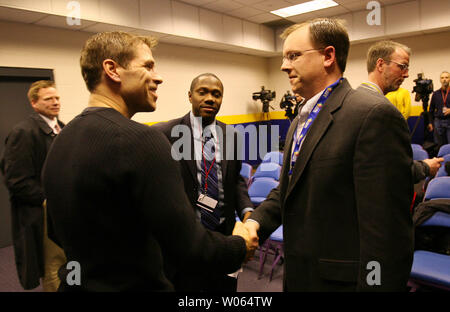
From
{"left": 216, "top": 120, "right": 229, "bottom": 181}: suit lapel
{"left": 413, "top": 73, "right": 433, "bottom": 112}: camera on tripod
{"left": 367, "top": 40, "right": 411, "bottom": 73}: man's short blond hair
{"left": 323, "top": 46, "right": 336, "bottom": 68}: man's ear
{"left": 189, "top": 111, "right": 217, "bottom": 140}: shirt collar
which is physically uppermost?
{"left": 413, "top": 73, "right": 433, "bottom": 112}: camera on tripod

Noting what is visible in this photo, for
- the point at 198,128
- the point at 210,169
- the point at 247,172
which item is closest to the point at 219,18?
the point at 247,172

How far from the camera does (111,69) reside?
1.10m

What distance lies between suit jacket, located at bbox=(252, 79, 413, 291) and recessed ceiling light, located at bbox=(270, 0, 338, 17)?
674 centimetres

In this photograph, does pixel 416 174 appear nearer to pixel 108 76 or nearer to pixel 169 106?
pixel 108 76

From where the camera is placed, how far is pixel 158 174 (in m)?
0.94

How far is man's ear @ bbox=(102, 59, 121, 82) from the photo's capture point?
3.58 ft

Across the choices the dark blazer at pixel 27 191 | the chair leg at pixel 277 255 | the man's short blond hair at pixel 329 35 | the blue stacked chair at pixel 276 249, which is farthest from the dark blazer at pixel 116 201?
the chair leg at pixel 277 255

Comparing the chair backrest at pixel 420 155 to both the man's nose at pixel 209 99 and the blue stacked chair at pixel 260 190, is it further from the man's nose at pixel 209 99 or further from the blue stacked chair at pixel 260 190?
the man's nose at pixel 209 99

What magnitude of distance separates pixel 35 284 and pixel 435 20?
872 cm

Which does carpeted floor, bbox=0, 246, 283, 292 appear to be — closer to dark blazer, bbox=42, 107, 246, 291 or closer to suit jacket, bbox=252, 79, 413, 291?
suit jacket, bbox=252, 79, 413, 291

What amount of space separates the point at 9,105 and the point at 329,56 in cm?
489

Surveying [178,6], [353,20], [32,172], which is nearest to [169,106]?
[178,6]

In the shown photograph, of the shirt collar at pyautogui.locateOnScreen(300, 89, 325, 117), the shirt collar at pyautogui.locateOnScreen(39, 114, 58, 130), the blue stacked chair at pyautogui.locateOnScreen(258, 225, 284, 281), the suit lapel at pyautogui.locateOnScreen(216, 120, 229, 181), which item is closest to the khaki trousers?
the shirt collar at pyautogui.locateOnScreen(39, 114, 58, 130)
